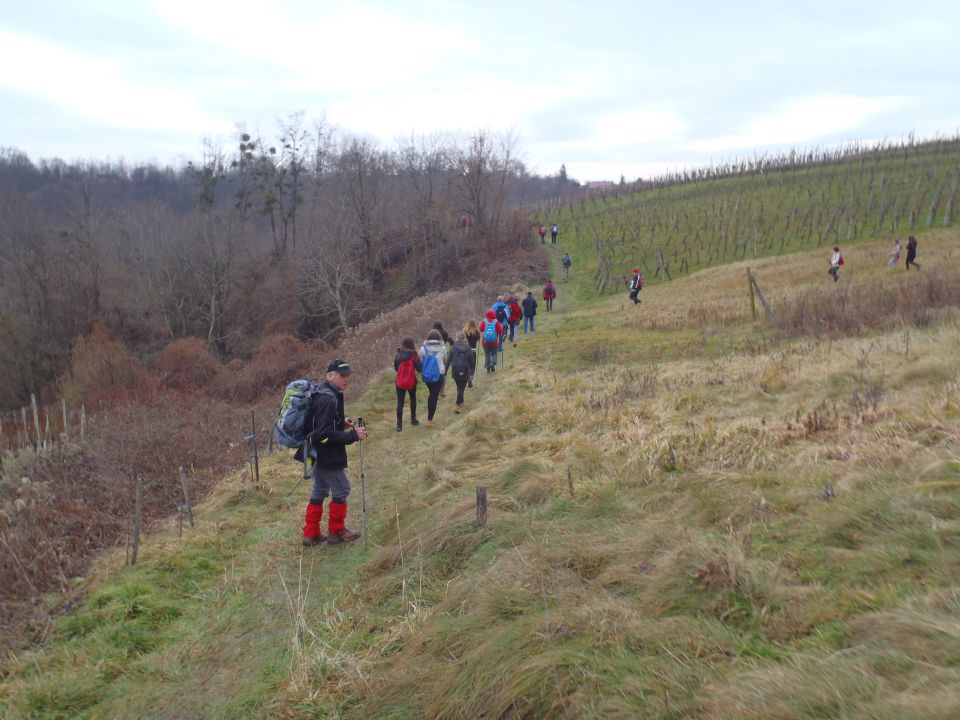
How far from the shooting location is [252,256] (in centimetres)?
4441

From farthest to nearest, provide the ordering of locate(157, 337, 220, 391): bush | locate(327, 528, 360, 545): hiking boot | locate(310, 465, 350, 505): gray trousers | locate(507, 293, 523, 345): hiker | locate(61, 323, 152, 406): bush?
locate(157, 337, 220, 391): bush, locate(61, 323, 152, 406): bush, locate(507, 293, 523, 345): hiker, locate(327, 528, 360, 545): hiking boot, locate(310, 465, 350, 505): gray trousers

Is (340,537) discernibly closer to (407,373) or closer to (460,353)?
(407,373)

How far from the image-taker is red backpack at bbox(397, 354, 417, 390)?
31.8 feet

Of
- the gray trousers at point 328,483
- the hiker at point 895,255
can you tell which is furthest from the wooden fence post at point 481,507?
the hiker at point 895,255

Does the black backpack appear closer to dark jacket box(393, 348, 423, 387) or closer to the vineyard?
dark jacket box(393, 348, 423, 387)

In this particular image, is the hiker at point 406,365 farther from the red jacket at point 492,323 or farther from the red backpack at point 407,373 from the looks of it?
the red jacket at point 492,323

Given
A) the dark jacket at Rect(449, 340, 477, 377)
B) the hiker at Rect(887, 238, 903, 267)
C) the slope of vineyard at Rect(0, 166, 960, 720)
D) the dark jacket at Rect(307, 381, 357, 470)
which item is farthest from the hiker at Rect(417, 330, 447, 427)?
the hiker at Rect(887, 238, 903, 267)

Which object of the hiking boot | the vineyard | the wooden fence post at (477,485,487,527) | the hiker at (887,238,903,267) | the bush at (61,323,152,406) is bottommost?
the bush at (61,323,152,406)

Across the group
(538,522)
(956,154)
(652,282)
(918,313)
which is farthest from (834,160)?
(538,522)

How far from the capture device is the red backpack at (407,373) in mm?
9695

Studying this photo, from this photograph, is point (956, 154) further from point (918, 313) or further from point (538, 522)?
point (538, 522)

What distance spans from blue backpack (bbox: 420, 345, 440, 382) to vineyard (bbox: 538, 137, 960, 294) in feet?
69.7

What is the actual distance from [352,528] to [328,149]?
48801 mm

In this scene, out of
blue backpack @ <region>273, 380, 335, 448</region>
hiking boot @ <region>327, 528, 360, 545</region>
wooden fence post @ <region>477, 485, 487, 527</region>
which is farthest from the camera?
hiking boot @ <region>327, 528, 360, 545</region>
